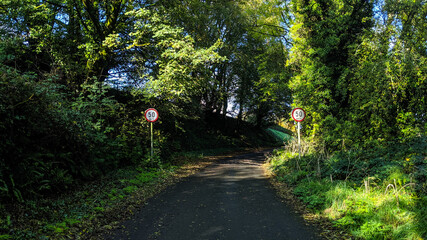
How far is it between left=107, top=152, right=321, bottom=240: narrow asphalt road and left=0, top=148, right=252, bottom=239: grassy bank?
439mm

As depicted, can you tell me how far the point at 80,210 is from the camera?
18.1 feet

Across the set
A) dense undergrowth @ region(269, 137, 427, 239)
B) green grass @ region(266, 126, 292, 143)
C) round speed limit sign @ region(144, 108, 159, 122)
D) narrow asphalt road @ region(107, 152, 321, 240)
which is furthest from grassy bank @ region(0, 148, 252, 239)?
green grass @ region(266, 126, 292, 143)

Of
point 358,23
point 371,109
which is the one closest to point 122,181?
point 371,109

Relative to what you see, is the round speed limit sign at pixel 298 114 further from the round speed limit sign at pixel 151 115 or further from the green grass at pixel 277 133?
the green grass at pixel 277 133

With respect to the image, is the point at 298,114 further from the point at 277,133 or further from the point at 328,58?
the point at 277,133

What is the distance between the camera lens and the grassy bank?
431 cm

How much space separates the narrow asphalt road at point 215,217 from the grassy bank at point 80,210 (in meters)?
0.44

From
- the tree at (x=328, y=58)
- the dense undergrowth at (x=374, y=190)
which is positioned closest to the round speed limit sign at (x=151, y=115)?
the dense undergrowth at (x=374, y=190)

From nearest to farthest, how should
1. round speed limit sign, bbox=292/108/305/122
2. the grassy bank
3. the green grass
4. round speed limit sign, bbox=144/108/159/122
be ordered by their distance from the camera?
the grassy bank → round speed limit sign, bbox=292/108/305/122 → round speed limit sign, bbox=144/108/159/122 → the green grass

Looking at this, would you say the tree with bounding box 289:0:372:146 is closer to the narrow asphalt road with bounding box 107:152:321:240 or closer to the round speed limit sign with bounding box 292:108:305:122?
the round speed limit sign with bounding box 292:108:305:122

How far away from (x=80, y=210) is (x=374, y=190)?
6.51m

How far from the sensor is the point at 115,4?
35.9 ft

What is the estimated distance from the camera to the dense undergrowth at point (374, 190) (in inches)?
171

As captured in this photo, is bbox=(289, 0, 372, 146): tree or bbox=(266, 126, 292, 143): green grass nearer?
bbox=(289, 0, 372, 146): tree
